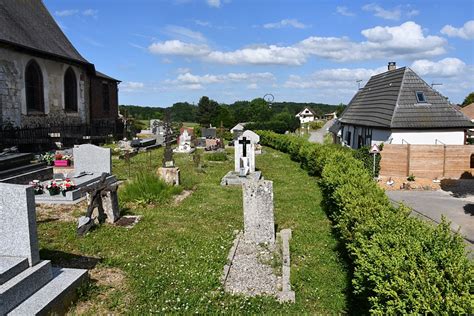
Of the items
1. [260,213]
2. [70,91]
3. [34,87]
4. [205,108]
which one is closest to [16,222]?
[260,213]

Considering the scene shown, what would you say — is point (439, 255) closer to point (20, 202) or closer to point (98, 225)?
point (20, 202)

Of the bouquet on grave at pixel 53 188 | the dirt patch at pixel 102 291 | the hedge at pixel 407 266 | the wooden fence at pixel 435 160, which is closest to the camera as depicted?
the hedge at pixel 407 266

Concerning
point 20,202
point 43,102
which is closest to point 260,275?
point 20,202

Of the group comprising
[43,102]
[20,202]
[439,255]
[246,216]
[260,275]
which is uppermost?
[43,102]

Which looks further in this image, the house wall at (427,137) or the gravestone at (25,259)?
the house wall at (427,137)

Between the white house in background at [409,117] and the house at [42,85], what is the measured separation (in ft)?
56.7

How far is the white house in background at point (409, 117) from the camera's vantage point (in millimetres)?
19203

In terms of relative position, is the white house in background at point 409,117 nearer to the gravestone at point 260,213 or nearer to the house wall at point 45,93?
the gravestone at point 260,213

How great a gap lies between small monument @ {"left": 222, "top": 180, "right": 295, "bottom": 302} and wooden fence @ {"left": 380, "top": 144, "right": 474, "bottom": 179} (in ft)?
38.4

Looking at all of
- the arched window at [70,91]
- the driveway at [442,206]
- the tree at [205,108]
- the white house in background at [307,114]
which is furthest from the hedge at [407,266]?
the white house in background at [307,114]

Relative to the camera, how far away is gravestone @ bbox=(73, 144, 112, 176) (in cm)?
1234

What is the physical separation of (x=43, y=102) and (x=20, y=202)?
20335 mm

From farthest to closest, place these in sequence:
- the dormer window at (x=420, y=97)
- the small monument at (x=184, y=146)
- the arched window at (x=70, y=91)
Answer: the arched window at (x=70, y=91) < the small monument at (x=184, y=146) < the dormer window at (x=420, y=97)

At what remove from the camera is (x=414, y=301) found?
3154mm
